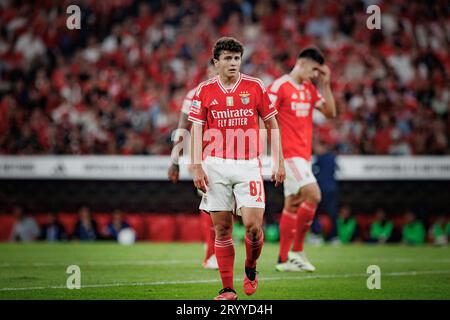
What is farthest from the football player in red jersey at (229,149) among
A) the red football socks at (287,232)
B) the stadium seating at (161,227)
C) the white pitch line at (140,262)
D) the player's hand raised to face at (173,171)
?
the stadium seating at (161,227)

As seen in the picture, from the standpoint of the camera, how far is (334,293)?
8180 mm

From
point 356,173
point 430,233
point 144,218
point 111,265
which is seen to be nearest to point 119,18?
point 144,218

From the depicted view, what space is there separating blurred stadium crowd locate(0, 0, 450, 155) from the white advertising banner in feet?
1.22

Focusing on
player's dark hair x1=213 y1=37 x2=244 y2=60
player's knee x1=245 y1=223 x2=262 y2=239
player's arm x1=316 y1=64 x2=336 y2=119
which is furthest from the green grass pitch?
player's dark hair x1=213 y1=37 x2=244 y2=60

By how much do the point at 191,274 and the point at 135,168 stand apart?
8.31 m

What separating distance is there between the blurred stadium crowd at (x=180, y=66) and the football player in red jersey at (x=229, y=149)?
1073 centimetres

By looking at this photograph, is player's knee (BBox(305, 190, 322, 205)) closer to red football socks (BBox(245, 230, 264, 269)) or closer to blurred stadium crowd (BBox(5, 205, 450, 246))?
red football socks (BBox(245, 230, 264, 269))

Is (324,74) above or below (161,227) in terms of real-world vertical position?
above

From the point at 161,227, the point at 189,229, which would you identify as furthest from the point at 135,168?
the point at 189,229

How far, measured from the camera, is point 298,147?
10586mm

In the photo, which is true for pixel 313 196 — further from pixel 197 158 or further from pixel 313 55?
pixel 197 158

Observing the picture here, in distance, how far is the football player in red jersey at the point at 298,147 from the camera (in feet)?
34.6
